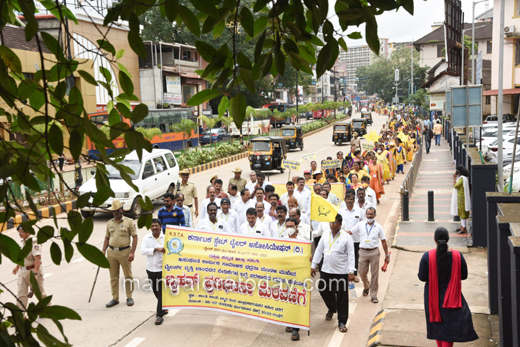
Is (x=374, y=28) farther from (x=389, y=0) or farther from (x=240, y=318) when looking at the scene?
(x=240, y=318)

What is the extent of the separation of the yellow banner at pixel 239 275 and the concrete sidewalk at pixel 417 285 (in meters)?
1.26

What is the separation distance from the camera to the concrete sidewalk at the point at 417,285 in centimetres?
707

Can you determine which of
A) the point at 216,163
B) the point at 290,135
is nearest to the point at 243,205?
the point at 216,163

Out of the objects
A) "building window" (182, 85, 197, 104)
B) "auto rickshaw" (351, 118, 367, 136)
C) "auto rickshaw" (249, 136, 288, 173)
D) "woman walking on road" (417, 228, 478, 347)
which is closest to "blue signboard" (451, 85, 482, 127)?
"woman walking on road" (417, 228, 478, 347)

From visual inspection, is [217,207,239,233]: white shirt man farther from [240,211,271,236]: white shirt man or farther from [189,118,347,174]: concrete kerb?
[189,118,347,174]: concrete kerb

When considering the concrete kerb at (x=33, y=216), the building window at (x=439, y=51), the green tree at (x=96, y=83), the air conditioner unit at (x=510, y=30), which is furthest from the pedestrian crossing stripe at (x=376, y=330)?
the building window at (x=439, y=51)

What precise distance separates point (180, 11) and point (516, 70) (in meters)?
36.6

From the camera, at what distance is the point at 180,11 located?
2795 millimetres

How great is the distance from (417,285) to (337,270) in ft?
7.62

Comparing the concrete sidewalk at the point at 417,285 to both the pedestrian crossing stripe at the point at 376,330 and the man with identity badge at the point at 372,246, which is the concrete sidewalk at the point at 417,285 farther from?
the man with identity badge at the point at 372,246

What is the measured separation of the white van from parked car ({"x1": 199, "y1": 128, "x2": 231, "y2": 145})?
26533mm

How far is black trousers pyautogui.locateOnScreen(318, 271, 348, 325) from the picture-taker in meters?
7.71

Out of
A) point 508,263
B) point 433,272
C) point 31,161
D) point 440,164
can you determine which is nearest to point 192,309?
point 433,272

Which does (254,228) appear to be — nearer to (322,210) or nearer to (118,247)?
(322,210)
